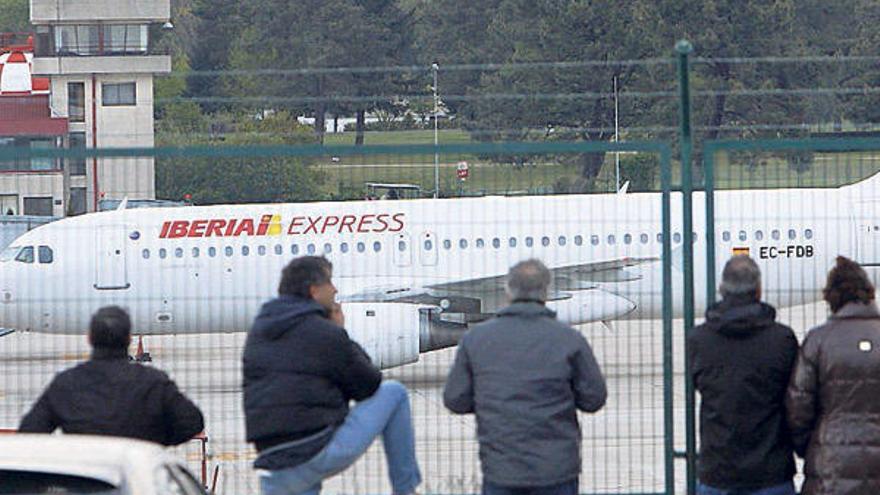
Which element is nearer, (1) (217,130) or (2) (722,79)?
(1) (217,130)

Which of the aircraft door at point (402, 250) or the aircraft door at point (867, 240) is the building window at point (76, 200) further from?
the aircraft door at point (867, 240)

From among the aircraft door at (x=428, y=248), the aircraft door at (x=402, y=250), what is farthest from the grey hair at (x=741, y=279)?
the aircraft door at (x=402, y=250)

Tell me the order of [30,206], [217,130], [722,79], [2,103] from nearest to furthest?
1. [217,130]
2. [30,206]
3. [722,79]
4. [2,103]

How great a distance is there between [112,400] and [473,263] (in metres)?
3.46

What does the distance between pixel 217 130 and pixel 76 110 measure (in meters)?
20.4

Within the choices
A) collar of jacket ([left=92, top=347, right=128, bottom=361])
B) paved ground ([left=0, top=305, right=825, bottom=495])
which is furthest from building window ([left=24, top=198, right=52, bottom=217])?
collar of jacket ([left=92, top=347, right=128, bottom=361])

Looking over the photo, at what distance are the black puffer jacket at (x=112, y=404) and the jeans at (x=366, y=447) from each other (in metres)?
0.53

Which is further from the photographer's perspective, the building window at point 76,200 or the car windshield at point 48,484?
the building window at point 76,200

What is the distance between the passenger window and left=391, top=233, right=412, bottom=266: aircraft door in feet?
10.8

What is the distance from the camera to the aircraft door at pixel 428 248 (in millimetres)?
11778

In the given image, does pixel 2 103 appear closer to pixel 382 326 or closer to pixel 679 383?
pixel 382 326

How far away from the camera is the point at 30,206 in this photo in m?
43.9

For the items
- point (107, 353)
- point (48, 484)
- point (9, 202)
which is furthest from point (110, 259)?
point (9, 202)

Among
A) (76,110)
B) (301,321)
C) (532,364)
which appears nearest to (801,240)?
(532,364)
